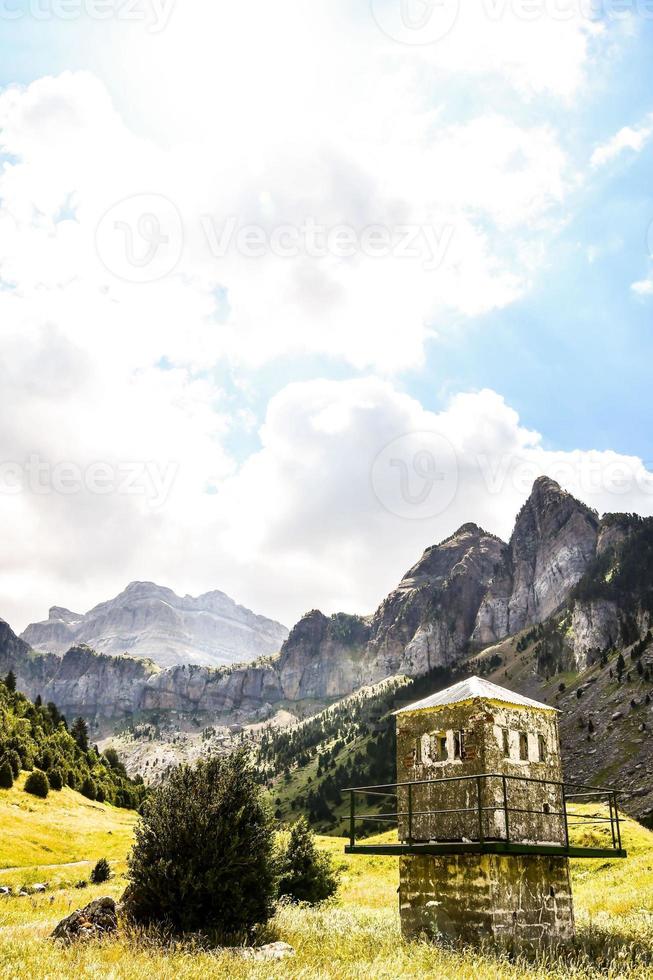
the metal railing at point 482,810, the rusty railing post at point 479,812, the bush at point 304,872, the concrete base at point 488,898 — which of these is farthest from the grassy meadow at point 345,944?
the metal railing at point 482,810

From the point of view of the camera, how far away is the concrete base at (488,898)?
16.3 m

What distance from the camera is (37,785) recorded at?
2458 inches

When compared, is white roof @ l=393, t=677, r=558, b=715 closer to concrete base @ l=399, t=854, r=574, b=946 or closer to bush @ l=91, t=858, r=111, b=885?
concrete base @ l=399, t=854, r=574, b=946

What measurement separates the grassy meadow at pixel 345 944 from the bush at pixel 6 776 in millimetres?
17916

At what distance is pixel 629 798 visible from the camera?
3526 inches

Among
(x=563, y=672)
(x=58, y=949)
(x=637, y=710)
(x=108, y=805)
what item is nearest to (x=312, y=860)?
(x=58, y=949)

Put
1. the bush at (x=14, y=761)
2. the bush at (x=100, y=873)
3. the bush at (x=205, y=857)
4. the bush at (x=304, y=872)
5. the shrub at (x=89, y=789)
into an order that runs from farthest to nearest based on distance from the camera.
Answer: the shrub at (x=89, y=789), the bush at (x=14, y=761), the bush at (x=100, y=873), the bush at (x=304, y=872), the bush at (x=205, y=857)

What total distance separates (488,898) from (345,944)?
13.3 feet

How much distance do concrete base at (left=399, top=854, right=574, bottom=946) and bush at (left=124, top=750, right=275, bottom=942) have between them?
15.2 feet

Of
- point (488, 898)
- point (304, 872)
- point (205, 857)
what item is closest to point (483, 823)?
point (488, 898)

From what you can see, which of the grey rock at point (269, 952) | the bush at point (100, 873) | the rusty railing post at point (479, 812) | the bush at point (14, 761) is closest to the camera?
the grey rock at point (269, 952)

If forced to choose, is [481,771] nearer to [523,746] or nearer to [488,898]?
[523,746]

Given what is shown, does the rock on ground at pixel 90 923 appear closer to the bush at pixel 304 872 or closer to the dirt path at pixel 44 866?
the bush at pixel 304 872

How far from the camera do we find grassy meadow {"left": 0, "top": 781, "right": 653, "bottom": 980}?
41.0ft
